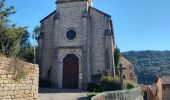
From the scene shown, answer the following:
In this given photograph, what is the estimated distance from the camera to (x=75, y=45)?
1245 inches

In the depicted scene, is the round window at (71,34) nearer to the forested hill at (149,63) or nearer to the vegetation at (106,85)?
the vegetation at (106,85)

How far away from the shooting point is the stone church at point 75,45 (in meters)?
30.8

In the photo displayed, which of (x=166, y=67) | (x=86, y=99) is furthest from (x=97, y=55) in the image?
(x=166, y=67)

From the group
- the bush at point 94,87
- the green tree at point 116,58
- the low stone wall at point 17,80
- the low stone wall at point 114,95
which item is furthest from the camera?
the green tree at point 116,58

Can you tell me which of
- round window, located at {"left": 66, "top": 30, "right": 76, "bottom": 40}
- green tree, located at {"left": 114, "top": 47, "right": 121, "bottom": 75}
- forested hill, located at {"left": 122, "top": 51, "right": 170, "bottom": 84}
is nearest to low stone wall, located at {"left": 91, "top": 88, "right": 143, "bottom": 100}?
green tree, located at {"left": 114, "top": 47, "right": 121, "bottom": 75}

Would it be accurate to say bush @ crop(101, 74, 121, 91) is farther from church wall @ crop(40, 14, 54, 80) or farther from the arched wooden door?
church wall @ crop(40, 14, 54, 80)

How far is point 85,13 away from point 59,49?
465 cm

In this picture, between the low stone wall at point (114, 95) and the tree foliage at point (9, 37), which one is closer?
the tree foliage at point (9, 37)

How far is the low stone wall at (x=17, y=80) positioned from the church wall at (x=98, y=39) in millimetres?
17301

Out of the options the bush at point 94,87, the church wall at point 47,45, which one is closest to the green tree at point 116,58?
the bush at point 94,87

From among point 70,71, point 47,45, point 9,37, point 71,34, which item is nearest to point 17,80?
point 9,37

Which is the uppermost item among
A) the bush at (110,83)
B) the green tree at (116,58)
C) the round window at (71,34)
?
the round window at (71,34)

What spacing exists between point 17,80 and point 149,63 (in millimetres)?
93114

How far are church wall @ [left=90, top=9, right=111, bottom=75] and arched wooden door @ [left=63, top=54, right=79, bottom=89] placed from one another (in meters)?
1.85
